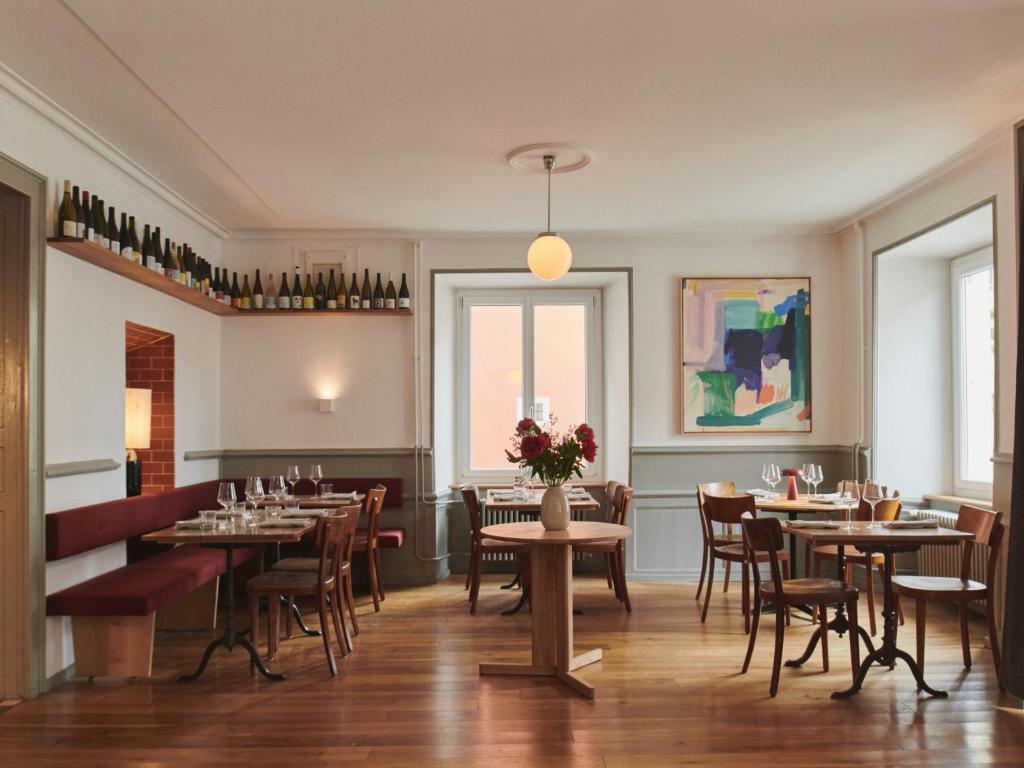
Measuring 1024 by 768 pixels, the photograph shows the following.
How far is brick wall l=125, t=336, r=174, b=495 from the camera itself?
21.4 feet

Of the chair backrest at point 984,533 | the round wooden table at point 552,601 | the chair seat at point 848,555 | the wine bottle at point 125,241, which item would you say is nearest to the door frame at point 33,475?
the wine bottle at point 125,241

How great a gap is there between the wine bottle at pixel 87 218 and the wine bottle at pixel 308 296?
8.29 ft

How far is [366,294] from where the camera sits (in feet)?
25.1

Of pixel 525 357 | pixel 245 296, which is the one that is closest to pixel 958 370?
pixel 525 357

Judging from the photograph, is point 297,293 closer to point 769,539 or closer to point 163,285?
point 163,285

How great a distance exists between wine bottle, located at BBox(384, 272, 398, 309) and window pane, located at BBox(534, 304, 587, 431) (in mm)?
1637

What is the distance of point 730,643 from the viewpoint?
17.7 feet

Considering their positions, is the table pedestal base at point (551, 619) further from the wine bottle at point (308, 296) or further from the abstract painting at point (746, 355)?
the wine bottle at point (308, 296)

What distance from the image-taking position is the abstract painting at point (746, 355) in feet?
24.9

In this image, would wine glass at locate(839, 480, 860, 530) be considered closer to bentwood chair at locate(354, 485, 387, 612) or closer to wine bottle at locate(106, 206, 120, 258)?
bentwood chair at locate(354, 485, 387, 612)

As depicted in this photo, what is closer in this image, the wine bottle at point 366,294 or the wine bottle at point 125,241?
the wine bottle at point 125,241

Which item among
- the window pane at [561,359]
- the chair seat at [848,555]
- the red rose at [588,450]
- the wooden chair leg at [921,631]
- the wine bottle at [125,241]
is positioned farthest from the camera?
the window pane at [561,359]

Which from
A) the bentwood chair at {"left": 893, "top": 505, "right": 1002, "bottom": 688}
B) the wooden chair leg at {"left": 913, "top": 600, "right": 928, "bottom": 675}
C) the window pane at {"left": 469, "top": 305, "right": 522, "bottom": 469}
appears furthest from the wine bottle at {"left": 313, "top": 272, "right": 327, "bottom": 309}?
the wooden chair leg at {"left": 913, "top": 600, "right": 928, "bottom": 675}

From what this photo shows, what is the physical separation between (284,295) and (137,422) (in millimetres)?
1771
